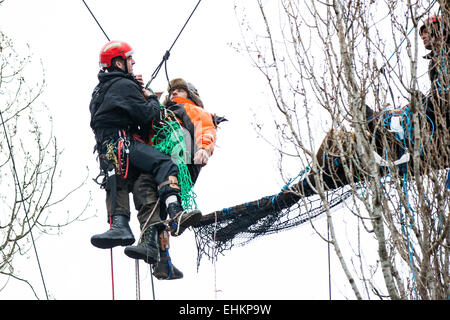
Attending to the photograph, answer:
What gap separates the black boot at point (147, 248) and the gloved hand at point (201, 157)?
2.29 feet

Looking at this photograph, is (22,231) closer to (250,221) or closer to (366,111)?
(250,221)

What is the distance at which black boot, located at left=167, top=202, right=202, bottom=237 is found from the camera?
7.35 m

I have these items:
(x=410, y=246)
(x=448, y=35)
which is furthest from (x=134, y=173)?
(x=448, y=35)

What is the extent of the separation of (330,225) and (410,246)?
0.91 m

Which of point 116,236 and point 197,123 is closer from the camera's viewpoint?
point 116,236

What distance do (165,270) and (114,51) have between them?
6.25 ft

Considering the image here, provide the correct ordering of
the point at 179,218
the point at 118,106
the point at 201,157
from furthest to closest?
the point at 201,157, the point at 118,106, the point at 179,218

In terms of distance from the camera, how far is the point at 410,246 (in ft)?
24.7

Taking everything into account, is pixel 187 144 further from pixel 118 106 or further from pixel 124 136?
pixel 118 106

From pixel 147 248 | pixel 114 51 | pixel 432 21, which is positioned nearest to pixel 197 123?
pixel 114 51

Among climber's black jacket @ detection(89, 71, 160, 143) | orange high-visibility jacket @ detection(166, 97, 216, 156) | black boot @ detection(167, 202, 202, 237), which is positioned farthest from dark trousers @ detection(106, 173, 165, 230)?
orange high-visibility jacket @ detection(166, 97, 216, 156)

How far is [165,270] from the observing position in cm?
768

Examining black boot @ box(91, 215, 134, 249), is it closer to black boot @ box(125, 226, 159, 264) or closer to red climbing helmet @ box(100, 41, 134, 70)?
black boot @ box(125, 226, 159, 264)

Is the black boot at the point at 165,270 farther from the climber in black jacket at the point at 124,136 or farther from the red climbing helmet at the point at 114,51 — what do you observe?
the red climbing helmet at the point at 114,51
